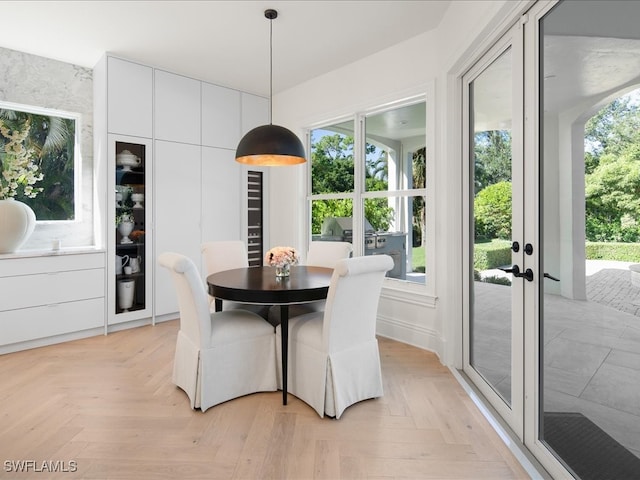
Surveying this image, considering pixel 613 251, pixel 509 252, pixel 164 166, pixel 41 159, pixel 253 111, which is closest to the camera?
pixel 613 251

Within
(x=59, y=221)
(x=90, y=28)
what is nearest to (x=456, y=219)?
(x=90, y=28)

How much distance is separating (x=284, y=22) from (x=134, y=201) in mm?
2412

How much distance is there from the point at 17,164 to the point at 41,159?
8.4 inches

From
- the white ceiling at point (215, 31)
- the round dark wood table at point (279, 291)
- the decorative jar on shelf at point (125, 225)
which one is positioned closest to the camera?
the round dark wood table at point (279, 291)

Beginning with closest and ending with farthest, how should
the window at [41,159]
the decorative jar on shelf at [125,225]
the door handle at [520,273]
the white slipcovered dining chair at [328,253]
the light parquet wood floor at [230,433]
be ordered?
the light parquet wood floor at [230,433] < the door handle at [520,273] < the white slipcovered dining chair at [328,253] < the window at [41,159] < the decorative jar on shelf at [125,225]

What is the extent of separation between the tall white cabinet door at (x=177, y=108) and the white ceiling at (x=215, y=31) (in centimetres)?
16

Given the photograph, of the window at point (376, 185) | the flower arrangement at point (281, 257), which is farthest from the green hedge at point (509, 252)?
the flower arrangement at point (281, 257)

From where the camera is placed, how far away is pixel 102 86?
3.89 metres

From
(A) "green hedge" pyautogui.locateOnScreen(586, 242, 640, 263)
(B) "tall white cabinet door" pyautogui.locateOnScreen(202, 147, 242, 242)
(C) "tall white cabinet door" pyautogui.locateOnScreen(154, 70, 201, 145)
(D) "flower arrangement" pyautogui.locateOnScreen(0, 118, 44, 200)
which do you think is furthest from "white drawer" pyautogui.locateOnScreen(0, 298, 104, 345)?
(A) "green hedge" pyautogui.locateOnScreen(586, 242, 640, 263)

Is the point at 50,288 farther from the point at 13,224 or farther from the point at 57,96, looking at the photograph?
the point at 57,96

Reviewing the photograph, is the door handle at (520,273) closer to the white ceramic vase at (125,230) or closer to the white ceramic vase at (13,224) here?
the white ceramic vase at (125,230)

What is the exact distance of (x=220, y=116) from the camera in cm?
470

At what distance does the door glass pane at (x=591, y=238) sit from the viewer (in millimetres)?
1422

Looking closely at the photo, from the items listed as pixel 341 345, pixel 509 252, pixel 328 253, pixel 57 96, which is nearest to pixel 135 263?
pixel 57 96
